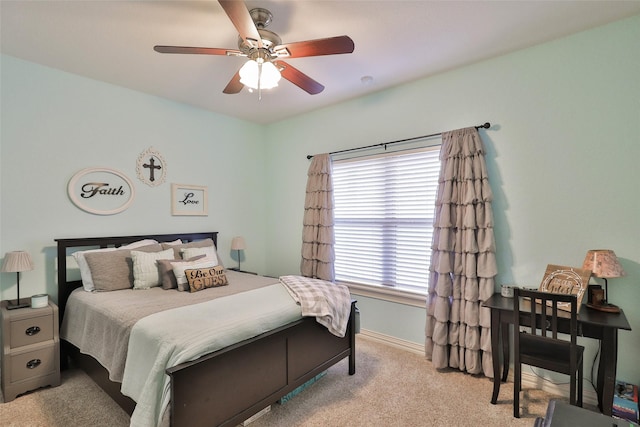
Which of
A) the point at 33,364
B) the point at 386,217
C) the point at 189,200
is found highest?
the point at 189,200

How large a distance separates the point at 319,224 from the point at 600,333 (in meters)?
2.64

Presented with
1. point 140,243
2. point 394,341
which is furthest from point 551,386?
point 140,243

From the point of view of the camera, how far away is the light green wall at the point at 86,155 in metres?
2.65

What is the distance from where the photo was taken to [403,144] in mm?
3244

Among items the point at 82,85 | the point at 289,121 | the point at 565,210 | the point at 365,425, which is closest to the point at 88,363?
the point at 365,425

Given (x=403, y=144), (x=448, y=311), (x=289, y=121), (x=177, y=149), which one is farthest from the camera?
(x=289, y=121)

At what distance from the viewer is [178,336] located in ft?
5.50

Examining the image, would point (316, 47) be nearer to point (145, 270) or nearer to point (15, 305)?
point (145, 270)

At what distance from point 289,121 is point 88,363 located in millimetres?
3411

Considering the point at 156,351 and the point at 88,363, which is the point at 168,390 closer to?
the point at 156,351

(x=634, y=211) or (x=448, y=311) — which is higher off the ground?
(x=634, y=211)

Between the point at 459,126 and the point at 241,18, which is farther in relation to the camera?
the point at 459,126

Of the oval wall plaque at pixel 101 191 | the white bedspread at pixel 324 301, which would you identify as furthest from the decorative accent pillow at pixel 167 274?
the white bedspread at pixel 324 301

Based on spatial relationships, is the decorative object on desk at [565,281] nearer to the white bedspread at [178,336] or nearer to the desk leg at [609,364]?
the desk leg at [609,364]
